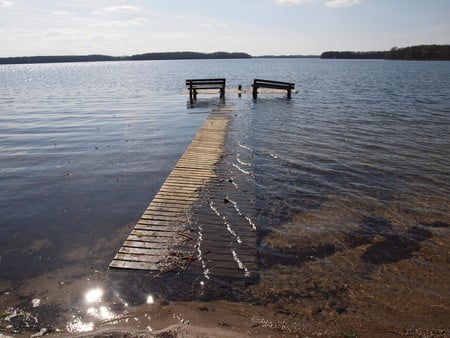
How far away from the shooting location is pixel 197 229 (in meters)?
7.98

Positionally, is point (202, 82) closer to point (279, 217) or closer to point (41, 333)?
point (279, 217)

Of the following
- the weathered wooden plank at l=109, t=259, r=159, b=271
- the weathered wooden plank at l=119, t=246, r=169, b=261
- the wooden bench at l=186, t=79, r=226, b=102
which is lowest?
the weathered wooden plank at l=109, t=259, r=159, b=271

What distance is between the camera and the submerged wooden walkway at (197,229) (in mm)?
6711

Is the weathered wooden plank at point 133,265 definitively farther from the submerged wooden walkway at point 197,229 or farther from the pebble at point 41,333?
the pebble at point 41,333

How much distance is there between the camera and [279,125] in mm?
20859

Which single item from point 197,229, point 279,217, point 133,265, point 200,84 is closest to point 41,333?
point 133,265

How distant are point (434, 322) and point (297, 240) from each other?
300 centimetres

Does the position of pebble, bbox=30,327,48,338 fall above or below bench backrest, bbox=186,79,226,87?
below

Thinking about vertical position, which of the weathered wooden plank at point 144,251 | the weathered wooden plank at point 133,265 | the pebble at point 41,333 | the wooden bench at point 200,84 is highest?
the wooden bench at point 200,84

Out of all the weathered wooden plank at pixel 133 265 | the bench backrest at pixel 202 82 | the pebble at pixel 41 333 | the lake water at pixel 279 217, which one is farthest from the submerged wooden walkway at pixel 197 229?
the bench backrest at pixel 202 82

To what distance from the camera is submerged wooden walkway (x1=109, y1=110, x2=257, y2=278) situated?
22.0 feet

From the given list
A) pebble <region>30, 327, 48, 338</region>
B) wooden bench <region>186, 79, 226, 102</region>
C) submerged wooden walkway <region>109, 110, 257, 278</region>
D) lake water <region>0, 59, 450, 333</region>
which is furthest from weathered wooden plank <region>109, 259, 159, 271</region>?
wooden bench <region>186, 79, 226, 102</region>

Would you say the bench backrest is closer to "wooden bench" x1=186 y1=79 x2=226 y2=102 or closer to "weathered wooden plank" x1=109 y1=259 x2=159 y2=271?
"wooden bench" x1=186 y1=79 x2=226 y2=102

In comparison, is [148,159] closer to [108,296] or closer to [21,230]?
[21,230]
